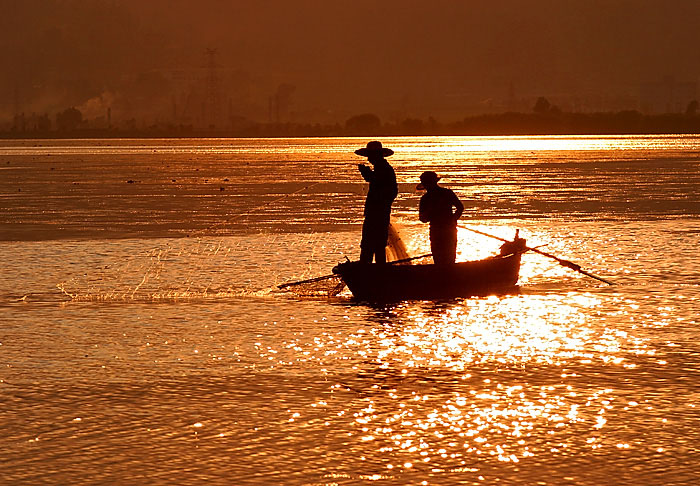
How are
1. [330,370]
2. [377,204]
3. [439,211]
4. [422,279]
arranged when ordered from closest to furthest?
[330,370], [422,279], [377,204], [439,211]

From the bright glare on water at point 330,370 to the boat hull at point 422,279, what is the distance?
31cm

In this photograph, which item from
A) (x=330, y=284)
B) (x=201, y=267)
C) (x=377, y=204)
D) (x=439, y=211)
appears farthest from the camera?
(x=201, y=267)

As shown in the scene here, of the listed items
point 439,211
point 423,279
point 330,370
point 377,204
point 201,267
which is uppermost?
point 377,204

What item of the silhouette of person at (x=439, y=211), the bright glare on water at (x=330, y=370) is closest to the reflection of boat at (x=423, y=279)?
the bright glare on water at (x=330, y=370)

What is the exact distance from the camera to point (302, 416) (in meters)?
11.1

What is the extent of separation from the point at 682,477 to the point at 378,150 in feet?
37.2

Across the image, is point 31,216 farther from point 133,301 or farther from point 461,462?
point 461,462

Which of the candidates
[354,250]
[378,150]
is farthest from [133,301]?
[354,250]

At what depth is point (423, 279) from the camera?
19.2m

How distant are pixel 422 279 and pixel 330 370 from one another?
236 inches

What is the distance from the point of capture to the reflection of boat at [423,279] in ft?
61.7

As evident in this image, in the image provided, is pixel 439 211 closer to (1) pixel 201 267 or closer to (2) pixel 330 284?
(2) pixel 330 284

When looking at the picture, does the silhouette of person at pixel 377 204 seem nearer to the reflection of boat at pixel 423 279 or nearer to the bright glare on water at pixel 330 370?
the reflection of boat at pixel 423 279

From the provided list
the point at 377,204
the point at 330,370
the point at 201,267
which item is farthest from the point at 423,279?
the point at 201,267
